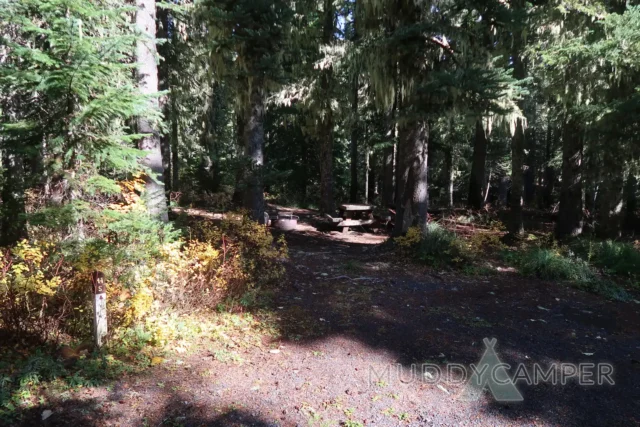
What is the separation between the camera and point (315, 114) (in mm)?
13391

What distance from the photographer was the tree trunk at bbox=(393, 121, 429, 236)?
8.95 meters

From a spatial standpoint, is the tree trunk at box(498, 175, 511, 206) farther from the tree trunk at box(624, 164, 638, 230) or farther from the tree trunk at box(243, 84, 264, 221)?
the tree trunk at box(243, 84, 264, 221)

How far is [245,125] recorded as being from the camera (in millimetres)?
9133

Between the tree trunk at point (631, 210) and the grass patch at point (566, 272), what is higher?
the tree trunk at point (631, 210)

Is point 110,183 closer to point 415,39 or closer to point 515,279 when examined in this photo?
point 415,39

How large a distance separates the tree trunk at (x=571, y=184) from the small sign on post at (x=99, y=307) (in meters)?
11.9

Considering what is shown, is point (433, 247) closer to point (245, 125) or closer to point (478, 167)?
point (245, 125)

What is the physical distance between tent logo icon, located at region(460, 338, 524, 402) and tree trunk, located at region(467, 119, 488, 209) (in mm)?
13494

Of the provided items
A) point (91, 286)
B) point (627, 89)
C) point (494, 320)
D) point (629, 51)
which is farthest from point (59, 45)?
point (627, 89)

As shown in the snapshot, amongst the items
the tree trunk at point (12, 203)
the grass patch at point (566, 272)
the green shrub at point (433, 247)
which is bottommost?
the grass patch at point (566, 272)

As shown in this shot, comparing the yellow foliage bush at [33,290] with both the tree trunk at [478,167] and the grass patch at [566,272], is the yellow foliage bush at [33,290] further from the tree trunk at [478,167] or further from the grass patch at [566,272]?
the tree trunk at [478,167]

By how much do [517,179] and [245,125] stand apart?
8229mm

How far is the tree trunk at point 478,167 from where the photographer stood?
54.4 ft

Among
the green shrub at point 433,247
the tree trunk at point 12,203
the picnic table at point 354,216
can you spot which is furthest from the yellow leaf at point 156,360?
the picnic table at point 354,216
